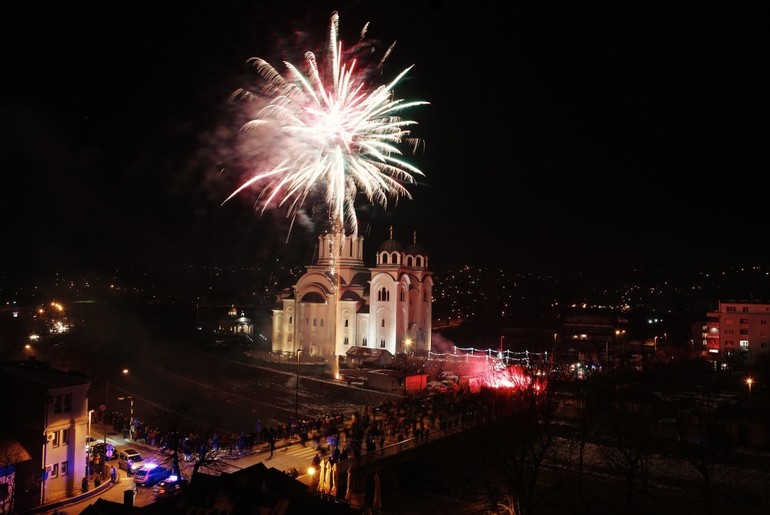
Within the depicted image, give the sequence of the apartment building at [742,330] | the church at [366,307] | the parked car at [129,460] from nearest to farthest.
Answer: the parked car at [129,460] → the church at [366,307] → the apartment building at [742,330]

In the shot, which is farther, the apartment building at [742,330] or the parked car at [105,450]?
the apartment building at [742,330]

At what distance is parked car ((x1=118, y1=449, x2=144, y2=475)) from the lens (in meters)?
18.1

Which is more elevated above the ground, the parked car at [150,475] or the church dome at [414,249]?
the church dome at [414,249]

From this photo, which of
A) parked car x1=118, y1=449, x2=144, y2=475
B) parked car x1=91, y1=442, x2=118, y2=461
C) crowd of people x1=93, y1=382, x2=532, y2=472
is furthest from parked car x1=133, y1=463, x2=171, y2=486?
parked car x1=91, y1=442, x2=118, y2=461

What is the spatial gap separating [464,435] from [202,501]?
1163 cm

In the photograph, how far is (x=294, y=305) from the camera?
4631 centimetres

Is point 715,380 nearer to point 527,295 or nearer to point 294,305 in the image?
point 294,305

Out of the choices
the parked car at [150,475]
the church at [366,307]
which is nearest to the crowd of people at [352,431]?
the parked car at [150,475]

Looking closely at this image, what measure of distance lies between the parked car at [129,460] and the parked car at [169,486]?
1.72 meters

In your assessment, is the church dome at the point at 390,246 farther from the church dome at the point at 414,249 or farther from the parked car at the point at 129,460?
the parked car at the point at 129,460

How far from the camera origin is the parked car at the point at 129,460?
18125 mm

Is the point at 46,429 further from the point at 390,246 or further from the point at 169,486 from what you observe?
the point at 390,246

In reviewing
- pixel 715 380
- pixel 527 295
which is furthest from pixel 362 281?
pixel 527 295

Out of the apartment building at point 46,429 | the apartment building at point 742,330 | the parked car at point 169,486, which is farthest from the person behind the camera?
the apartment building at point 742,330
